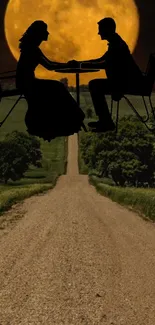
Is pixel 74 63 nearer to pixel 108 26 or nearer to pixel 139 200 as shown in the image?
pixel 108 26

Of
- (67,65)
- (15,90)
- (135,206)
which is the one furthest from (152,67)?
(135,206)

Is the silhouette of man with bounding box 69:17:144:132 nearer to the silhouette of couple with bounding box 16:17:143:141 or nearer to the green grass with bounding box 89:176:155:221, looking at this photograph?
Answer: the silhouette of couple with bounding box 16:17:143:141

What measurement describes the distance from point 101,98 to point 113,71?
31 centimetres

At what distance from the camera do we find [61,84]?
3473 mm

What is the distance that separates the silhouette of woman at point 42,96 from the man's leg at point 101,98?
118 mm

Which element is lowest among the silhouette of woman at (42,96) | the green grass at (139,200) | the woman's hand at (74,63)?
the green grass at (139,200)

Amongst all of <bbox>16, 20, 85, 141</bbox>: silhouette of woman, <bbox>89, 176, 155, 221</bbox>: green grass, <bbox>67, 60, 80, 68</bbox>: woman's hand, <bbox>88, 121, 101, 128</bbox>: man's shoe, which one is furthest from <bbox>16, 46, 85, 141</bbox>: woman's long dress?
<bbox>89, 176, 155, 221</bbox>: green grass

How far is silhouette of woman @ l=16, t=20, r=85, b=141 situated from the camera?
3.26 m

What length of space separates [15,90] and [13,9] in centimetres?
45

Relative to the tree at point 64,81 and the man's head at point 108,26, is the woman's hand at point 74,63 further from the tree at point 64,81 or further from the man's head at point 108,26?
the man's head at point 108,26

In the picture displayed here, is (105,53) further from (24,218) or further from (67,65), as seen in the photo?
(24,218)

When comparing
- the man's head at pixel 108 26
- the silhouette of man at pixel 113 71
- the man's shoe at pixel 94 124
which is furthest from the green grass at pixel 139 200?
the man's head at pixel 108 26

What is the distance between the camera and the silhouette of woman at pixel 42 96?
326cm

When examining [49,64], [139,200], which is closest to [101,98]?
[49,64]
